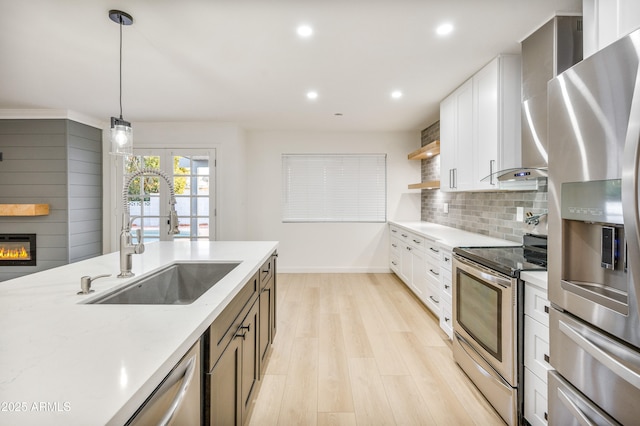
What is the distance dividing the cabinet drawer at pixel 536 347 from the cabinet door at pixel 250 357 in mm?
1497

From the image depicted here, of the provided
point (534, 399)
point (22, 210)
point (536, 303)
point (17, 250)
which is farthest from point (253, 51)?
point (17, 250)

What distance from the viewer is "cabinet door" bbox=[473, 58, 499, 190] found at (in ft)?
8.39

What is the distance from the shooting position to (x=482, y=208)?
3381 millimetres

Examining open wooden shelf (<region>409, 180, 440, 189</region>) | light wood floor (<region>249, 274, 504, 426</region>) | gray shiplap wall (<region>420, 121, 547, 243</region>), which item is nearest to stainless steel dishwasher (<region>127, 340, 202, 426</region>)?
light wood floor (<region>249, 274, 504, 426</region>)

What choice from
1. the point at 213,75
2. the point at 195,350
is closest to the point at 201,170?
the point at 213,75

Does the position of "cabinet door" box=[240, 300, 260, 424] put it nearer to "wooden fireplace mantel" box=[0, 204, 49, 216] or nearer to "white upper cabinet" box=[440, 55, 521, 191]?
"white upper cabinet" box=[440, 55, 521, 191]

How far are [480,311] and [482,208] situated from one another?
1713mm

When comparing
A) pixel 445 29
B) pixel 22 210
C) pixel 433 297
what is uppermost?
pixel 445 29

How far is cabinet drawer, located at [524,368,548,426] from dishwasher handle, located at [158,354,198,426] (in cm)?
164

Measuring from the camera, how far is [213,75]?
300cm

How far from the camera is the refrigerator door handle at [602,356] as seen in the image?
97cm

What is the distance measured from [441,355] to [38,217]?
17.4ft

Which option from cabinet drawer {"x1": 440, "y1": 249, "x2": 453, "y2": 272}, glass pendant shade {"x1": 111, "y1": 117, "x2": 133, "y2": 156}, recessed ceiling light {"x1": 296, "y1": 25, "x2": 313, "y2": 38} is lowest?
cabinet drawer {"x1": 440, "y1": 249, "x2": 453, "y2": 272}

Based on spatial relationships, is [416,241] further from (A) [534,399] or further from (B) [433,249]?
(A) [534,399]
